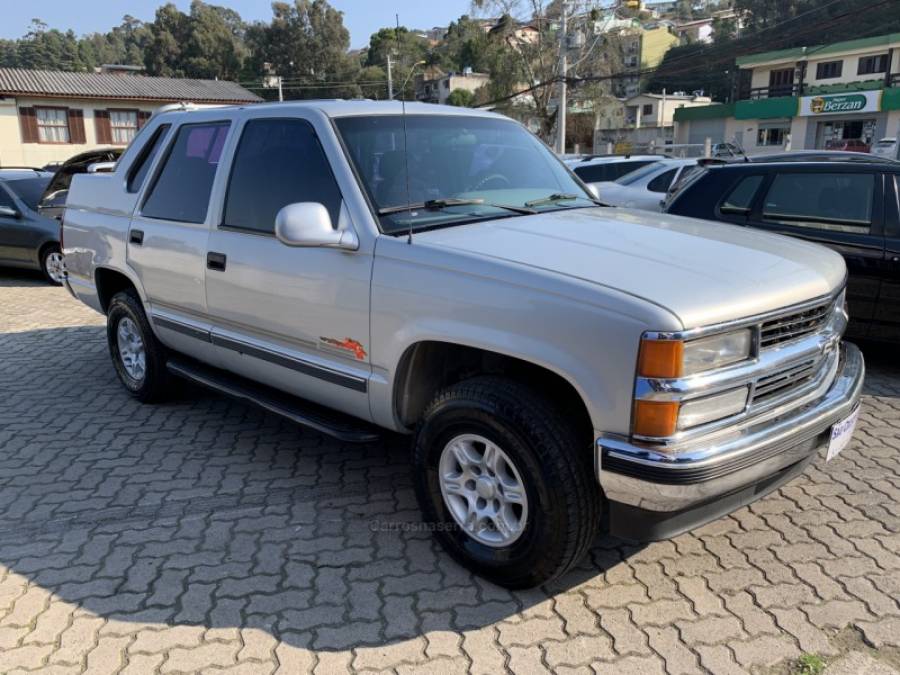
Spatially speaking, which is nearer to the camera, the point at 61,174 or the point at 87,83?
the point at 61,174

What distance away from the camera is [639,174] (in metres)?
11.3

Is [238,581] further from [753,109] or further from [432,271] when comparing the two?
[753,109]

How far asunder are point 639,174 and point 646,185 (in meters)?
0.52

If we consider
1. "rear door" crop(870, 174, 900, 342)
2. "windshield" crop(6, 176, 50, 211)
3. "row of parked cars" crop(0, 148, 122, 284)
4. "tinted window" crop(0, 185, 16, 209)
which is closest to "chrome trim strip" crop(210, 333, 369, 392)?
"rear door" crop(870, 174, 900, 342)

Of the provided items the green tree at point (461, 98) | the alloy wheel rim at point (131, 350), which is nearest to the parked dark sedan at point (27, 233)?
the alloy wheel rim at point (131, 350)

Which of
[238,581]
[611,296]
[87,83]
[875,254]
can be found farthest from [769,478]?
[87,83]

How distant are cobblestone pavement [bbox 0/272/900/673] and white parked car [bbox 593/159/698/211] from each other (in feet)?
20.8

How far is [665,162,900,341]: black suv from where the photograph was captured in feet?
18.1

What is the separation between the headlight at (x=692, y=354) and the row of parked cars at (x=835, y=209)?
2.54 meters

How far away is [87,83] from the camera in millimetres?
37969

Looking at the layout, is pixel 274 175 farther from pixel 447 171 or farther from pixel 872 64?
pixel 872 64

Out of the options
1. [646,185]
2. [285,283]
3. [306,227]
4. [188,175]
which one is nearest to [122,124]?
[646,185]

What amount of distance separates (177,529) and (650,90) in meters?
83.7

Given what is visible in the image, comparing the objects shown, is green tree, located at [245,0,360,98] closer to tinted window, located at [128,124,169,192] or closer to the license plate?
tinted window, located at [128,124,169,192]
